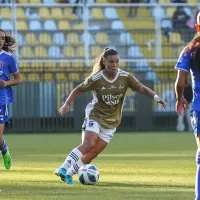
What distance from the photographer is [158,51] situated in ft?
108

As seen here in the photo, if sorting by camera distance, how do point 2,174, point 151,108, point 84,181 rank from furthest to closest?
1. point 151,108
2. point 2,174
3. point 84,181

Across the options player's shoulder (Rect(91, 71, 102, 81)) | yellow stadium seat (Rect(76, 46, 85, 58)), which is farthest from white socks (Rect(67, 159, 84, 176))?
yellow stadium seat (Rect(76, 46, 85, 58))

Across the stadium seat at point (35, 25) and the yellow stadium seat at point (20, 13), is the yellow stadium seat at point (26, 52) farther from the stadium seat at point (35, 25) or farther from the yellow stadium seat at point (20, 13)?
the yellow stadium seat at point (20, 13)

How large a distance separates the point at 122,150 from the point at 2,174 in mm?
7379

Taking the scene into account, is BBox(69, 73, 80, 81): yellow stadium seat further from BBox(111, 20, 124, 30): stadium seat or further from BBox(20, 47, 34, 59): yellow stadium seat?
BBox(111, 20, 124, 30): stadium seat

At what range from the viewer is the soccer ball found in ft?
40.1

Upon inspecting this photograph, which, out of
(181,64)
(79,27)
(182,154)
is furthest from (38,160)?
(79,27)

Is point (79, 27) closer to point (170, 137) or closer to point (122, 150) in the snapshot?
point (170, 137)

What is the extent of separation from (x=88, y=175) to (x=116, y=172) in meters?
2.19

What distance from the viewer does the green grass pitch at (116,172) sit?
10.9 meters

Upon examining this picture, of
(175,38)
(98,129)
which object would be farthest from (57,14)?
(98,129)

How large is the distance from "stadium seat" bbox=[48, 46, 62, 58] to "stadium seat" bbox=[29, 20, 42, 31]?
0.92 m

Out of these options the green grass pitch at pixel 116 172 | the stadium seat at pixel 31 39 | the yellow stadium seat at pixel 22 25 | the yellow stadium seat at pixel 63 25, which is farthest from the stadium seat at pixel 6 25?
the green grass pitch at pixel 116 172

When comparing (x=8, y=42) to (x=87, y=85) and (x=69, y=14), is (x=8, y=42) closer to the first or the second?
(x=87, y=85)
